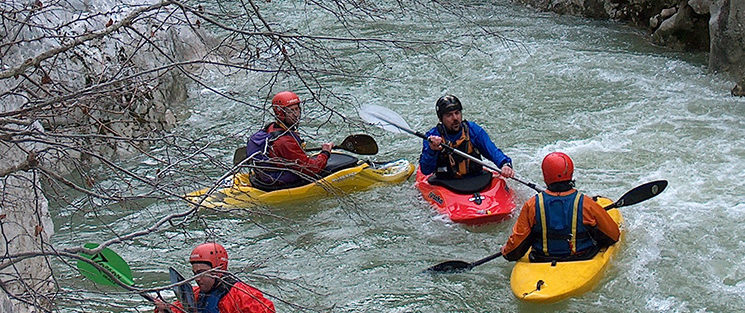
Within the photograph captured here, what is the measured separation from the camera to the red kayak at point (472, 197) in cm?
625

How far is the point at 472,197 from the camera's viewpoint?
6.40 meters

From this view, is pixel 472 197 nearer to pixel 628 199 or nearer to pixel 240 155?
pixel 628 199

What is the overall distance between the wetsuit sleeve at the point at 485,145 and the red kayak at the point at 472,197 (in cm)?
15

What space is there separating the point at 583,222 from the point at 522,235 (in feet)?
1.23

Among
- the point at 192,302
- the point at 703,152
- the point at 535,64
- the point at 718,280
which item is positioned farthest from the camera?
the point at 535,64

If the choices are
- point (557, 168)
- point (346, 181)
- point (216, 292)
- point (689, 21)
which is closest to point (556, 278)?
point (557, 168)

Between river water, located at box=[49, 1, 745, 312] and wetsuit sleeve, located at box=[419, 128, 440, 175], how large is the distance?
274 millimetres

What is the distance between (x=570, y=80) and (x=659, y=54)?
1566mm

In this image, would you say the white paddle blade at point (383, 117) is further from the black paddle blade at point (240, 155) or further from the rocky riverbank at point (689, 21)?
the rocky riverbank at point (689, 21)

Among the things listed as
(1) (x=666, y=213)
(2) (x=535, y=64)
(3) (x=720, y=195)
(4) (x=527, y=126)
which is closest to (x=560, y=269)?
(1) (x=666, y=213)

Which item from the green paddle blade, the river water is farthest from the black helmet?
→ the green paddle blade

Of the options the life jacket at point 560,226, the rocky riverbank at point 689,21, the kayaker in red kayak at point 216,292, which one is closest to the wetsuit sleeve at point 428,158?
the life jacket at point 560,226

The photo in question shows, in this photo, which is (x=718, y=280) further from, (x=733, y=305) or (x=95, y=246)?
(x=95, y=246)

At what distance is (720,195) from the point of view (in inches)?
265
